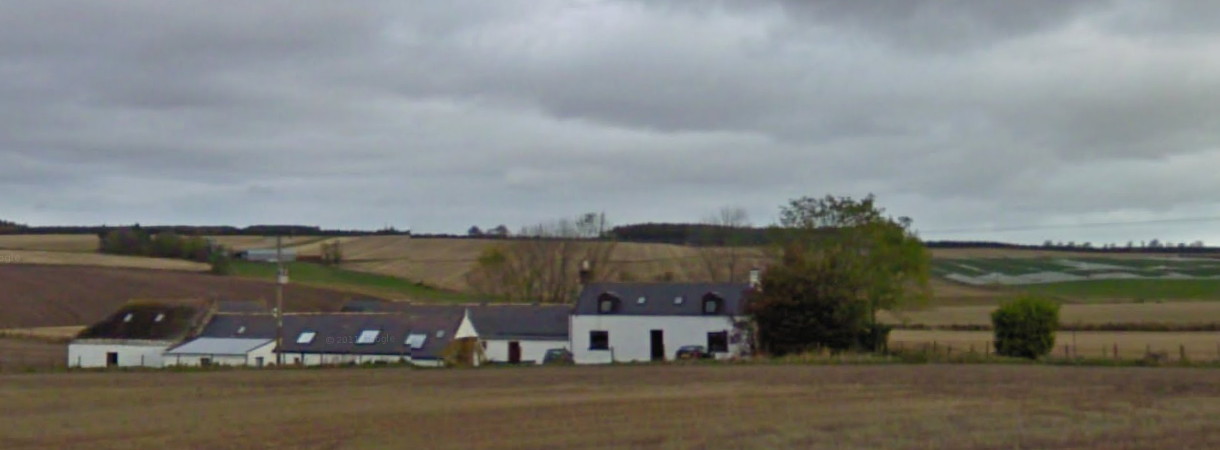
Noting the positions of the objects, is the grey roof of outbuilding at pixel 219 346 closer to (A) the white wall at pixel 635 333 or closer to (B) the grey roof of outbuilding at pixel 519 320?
(B) the grey roof of outbuilding at pixel 519 320

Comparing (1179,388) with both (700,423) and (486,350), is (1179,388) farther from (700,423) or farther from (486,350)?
(486,350)

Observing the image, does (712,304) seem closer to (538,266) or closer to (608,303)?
(608,303)

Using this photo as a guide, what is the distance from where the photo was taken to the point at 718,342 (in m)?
60.9

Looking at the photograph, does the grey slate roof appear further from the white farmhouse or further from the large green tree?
the large green tree

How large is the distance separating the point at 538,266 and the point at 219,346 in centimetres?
4218

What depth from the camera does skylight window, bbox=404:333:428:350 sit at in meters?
57.4

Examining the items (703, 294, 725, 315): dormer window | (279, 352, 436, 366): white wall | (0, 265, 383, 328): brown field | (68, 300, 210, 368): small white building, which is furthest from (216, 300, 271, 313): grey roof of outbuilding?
(703, 294, 725, 315): dormer window

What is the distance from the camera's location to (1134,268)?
11469 cm

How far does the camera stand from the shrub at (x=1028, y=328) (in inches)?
1978

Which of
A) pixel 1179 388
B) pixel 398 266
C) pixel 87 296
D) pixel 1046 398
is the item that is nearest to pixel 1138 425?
pixel 1046 398

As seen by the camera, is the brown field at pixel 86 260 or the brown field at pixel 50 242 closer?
the brown field at pixel 86 260

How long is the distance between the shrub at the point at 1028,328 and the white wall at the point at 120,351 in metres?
40.2

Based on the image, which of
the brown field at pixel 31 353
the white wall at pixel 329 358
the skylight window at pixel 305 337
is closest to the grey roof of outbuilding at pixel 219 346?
the white wall at pixel 329 358

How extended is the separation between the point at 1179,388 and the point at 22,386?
31.3 m
